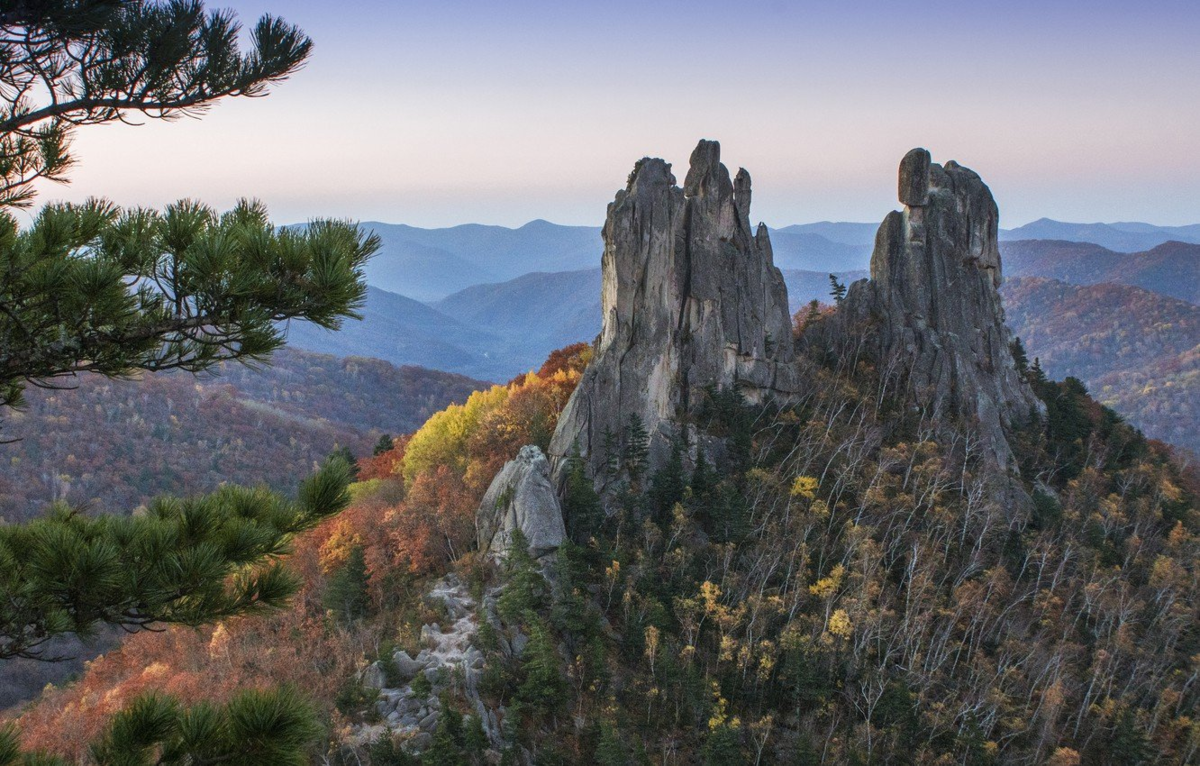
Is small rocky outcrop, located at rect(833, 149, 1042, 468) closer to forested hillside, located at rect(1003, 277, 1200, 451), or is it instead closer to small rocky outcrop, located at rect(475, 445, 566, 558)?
small rocky outcrop, located at rect(475, 445, 566, 558)

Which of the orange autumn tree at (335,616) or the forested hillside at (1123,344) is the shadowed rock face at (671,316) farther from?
the forested hillside at (1123,344)

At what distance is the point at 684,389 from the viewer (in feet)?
130

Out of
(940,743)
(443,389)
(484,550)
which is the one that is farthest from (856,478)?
(443,389)

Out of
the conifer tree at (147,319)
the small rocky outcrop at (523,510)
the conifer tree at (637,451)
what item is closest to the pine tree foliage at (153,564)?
the conifer tree at (147,319)

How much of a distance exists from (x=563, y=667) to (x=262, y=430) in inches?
3082

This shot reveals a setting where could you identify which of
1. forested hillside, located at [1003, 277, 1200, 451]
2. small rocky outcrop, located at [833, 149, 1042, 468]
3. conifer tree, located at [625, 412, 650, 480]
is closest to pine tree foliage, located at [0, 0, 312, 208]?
conifer tree, located at [625, 412, 650, 480]

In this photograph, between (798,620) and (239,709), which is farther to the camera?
(798,620)

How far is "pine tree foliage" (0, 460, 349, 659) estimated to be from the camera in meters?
4.95

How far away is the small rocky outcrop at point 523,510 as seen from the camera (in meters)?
31.0

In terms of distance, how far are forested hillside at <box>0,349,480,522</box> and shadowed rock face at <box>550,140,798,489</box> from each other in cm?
2685

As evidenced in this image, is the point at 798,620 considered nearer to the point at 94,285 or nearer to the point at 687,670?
the point at 687,670

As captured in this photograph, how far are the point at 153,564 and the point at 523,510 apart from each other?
87.2 feet

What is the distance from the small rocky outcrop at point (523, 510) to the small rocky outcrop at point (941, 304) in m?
23.1

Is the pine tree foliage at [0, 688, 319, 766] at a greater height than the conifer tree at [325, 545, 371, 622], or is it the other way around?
the pine tree foliage at [0, 688, 319, 766]
